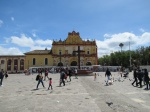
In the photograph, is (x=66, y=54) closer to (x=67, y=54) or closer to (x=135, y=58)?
(x=67, y=54)

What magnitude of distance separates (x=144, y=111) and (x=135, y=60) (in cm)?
8097

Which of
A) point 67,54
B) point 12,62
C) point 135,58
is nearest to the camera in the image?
point 67,54

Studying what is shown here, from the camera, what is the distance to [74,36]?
78.8 metres

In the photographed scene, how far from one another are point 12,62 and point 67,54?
886 inches

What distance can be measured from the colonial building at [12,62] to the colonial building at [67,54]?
8.04 meters

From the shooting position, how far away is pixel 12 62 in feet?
277

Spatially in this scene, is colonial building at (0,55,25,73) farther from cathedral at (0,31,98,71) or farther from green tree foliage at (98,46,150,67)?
green tree foliage at (98,46,150,67)

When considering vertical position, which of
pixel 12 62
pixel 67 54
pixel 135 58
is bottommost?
pixel 12 62

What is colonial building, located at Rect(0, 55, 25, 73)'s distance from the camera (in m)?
83.9

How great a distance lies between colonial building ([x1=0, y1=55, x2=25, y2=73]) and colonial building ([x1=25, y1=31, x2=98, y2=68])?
317 inches

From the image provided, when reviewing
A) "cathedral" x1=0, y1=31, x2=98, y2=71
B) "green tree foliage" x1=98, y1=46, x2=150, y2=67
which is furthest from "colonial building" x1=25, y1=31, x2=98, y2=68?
"green tree foliage" x1=98, y1=46, x2=150, y2=67

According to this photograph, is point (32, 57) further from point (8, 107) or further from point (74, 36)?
point (8, 107)

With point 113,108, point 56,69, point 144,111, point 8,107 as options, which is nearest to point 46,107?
point 8,107

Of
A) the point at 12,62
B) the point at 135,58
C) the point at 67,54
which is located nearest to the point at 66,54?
the point at 67,54
